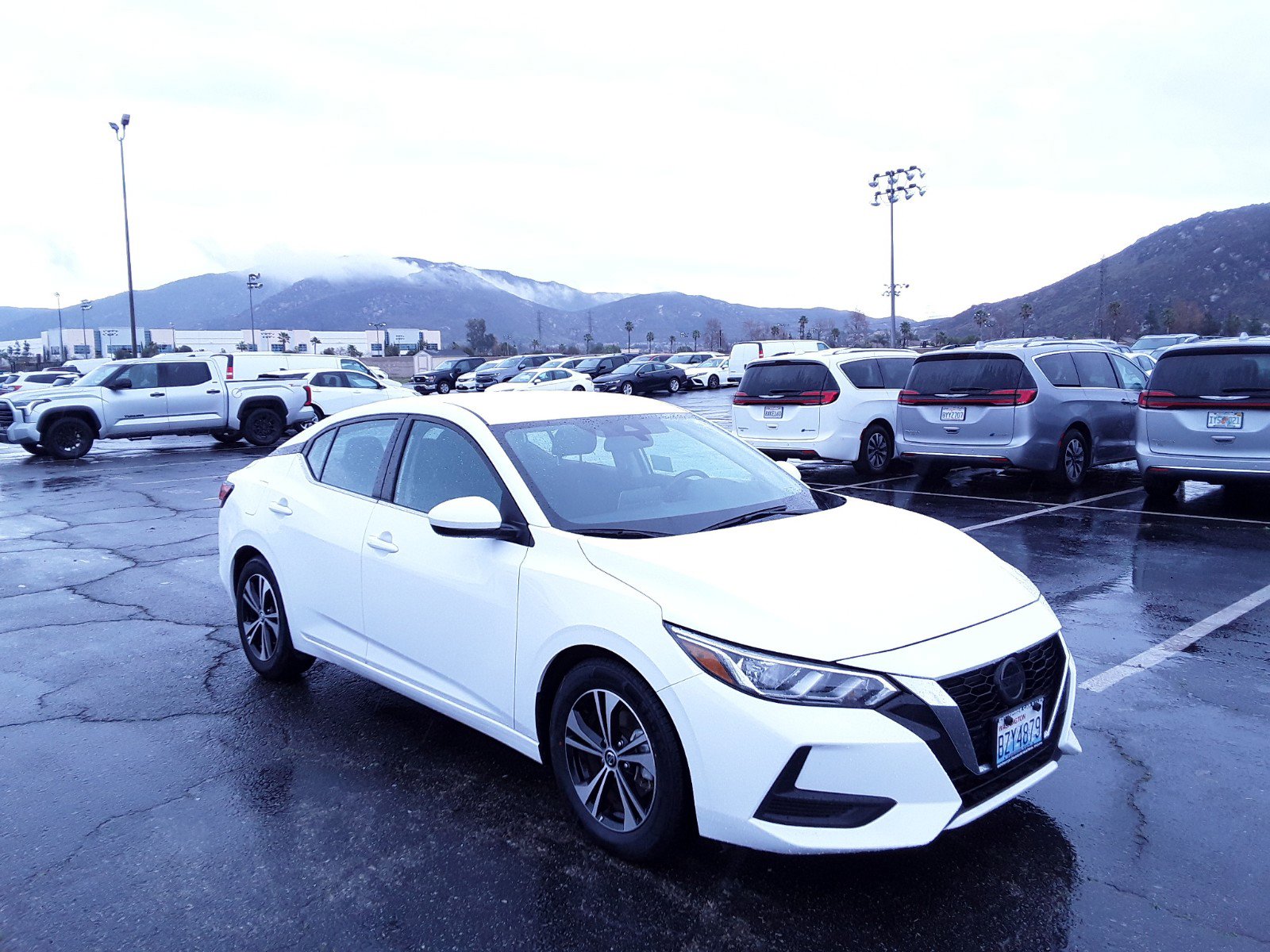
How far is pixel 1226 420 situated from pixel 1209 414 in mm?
162

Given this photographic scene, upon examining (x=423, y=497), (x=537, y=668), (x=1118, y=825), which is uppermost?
(x=423, y=497)

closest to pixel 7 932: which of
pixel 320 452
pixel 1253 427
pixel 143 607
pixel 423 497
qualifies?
pixel 423 497

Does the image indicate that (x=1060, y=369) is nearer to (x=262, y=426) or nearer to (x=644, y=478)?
(x=644, y=478)

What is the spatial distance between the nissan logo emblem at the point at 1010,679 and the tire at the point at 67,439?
19.6 meters

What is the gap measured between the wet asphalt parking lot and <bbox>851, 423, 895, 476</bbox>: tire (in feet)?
22.1

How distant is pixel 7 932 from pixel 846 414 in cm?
1115

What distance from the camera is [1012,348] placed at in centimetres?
1141

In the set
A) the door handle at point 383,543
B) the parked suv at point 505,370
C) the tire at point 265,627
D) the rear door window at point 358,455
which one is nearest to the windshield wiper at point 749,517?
the door handle at point 383,543

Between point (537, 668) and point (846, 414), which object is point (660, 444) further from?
point (846, 414)

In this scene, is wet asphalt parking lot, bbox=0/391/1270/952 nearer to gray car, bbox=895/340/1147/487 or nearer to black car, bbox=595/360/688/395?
gray car, bbox=895/340/1147/487

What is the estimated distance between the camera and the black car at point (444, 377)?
1724 inches

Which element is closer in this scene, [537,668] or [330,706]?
[537,668]

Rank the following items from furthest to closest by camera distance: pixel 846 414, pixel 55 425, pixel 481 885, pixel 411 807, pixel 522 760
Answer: pixel 55 425 < pixel 846 414 < pixel 522 760 < pixel 411 807 < pixel 481 885

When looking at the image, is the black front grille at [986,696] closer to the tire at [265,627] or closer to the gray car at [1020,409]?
the tire at [265,627]
